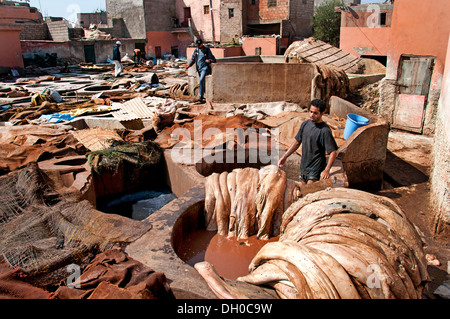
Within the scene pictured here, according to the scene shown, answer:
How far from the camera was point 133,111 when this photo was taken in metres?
9.65

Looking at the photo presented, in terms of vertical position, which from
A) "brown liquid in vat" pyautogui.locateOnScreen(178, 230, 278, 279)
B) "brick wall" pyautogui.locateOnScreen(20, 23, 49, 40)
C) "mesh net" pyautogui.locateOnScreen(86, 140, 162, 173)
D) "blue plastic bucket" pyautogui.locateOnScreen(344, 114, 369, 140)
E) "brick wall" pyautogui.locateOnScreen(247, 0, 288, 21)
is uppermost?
"brick wall" pyautogui.locateOnScreen(247, 0, 288, 21)

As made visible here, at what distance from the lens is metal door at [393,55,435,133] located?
8620mm

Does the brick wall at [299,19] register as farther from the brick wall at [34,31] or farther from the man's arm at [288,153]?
the man's arm at [288,153]

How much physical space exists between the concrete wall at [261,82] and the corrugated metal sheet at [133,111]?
75.2 inches

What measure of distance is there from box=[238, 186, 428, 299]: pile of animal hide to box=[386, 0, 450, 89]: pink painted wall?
7.03 metres

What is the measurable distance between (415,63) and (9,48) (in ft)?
64.0

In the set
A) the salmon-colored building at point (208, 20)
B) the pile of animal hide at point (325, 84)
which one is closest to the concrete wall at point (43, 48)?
the salmon-colored building at point (208, 20)

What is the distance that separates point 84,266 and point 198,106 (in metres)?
6.46

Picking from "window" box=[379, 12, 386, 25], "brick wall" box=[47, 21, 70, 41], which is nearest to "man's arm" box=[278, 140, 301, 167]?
"window" box=[379, 12, 386, 25]

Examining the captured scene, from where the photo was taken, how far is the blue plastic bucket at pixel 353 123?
6.14 metres

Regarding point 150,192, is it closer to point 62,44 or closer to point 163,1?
point 62,44

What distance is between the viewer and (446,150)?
5.07m

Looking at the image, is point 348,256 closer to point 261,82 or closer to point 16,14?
point 261,82

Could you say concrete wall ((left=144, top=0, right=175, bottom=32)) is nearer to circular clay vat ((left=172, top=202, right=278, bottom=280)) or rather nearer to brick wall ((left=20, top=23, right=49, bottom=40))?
brick wall ((left=20, top=23, right=49, bottom=40))
